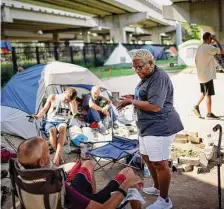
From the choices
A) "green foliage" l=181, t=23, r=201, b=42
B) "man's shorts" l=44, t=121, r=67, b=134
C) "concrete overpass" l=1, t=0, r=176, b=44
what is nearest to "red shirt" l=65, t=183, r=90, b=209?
"man's shorts" l=44, t=121, r=67, b=134

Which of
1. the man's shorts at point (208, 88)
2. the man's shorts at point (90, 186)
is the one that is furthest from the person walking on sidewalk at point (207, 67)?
the man's shorts at point (90, 186)

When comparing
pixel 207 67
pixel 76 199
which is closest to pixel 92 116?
pixel 207 67

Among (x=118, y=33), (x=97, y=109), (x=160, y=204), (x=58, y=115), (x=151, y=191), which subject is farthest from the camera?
(x=118, y=33)

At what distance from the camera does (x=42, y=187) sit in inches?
99.7

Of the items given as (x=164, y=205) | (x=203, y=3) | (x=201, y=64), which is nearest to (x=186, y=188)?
(x=164, y=205)

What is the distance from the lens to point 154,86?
3.31 meters

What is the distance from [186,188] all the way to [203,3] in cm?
1409

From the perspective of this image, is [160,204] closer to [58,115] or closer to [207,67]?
[58,115]

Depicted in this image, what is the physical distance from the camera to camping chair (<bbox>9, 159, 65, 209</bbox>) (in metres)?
2.51

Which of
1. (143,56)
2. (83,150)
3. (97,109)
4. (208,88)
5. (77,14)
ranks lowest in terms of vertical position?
(83,150)

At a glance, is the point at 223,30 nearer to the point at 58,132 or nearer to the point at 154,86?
the point at 58,132

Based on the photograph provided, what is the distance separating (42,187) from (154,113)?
4.42 ft

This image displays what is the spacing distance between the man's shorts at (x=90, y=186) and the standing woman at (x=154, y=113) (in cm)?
60

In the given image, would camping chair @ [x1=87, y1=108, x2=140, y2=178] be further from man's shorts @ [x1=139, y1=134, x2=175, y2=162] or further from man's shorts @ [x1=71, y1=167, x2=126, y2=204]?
man's shorts @ [x1=71, y1=167, x2=126, y2=204]
